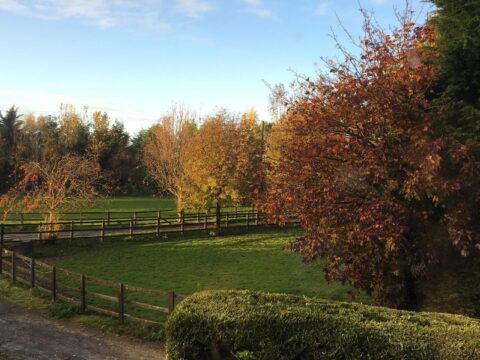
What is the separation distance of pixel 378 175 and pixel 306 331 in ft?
11.2

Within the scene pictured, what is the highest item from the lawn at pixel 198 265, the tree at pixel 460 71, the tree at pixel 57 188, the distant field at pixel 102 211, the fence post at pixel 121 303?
the tree at pixel 460 71

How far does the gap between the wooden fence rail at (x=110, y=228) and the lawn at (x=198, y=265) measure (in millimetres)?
784

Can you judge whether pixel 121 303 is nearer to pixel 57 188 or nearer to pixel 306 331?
pixel 306 331

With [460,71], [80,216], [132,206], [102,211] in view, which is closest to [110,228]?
[80,216]

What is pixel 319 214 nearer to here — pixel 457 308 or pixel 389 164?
pixel 389 164

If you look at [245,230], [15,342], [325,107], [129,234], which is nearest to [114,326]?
[15,342]

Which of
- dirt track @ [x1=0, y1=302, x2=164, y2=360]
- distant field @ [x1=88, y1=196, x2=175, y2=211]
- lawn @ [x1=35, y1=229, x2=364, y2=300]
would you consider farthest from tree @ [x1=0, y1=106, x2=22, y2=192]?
dirt track @ [x1=0, y1=302, x2=164, y2=360]

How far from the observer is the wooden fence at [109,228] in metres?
20.3

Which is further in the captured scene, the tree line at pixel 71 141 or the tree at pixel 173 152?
the tree line at pixel 71 141

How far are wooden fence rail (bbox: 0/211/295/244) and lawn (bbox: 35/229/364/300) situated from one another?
78cm

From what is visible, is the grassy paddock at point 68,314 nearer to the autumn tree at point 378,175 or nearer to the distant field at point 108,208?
the autumn tree at point 378,175

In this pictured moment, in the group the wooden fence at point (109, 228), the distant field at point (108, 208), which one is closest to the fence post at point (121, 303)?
the wooden fence at point (109, 228)

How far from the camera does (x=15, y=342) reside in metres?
8.45

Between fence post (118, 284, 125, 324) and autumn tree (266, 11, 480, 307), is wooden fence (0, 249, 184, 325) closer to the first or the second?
fence post (118, 284, 125, 324)
